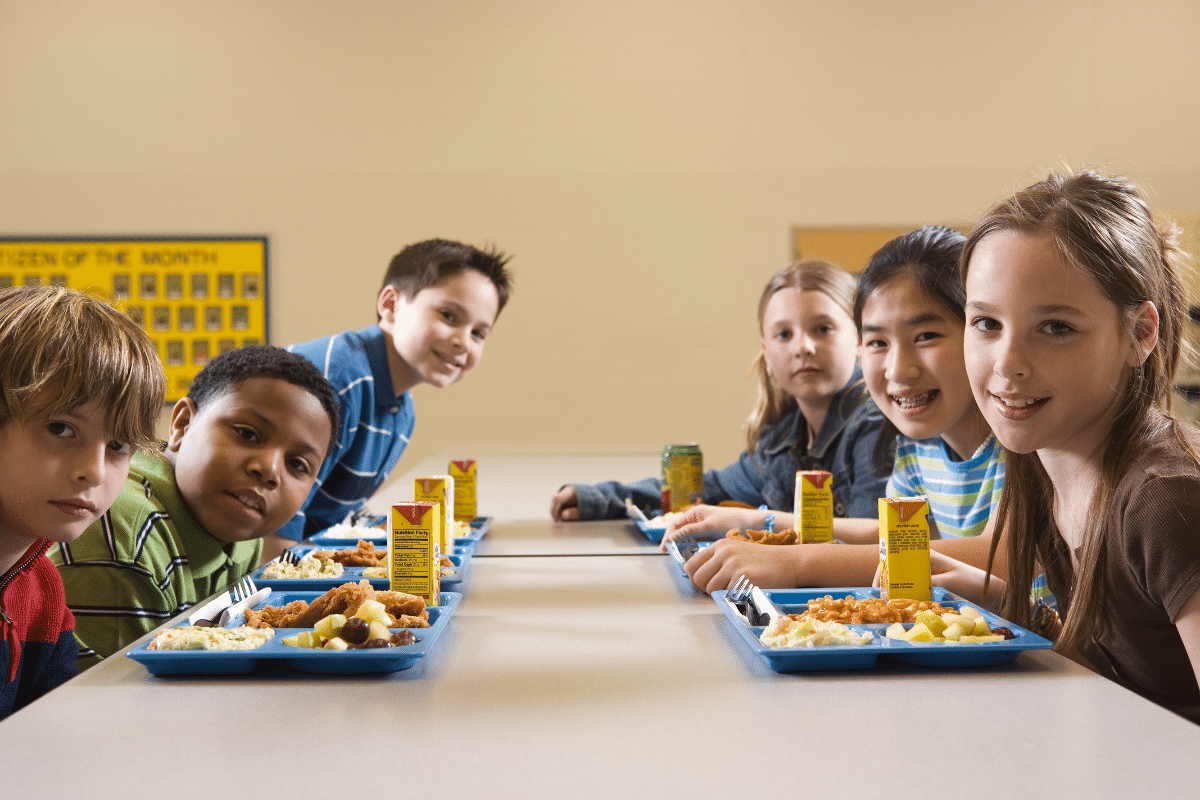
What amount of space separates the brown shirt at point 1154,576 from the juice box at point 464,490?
129 cm

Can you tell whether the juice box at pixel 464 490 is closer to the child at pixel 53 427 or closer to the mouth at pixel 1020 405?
the child at pixel 53 427

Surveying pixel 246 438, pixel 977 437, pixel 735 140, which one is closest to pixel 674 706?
pixel 246 438

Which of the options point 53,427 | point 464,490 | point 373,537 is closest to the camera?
point 53,427

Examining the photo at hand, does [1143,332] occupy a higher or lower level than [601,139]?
lower

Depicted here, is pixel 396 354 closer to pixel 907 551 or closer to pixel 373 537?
pixel 373 537

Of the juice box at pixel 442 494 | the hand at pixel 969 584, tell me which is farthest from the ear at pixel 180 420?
the hand at pixel 969 584

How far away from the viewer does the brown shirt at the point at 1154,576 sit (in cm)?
98

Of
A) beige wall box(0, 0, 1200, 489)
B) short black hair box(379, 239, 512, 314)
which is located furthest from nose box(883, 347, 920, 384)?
beige wall box(0, 0, 1200, 489)

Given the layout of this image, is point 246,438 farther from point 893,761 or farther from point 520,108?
point 520,108

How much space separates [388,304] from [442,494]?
4.71 feet

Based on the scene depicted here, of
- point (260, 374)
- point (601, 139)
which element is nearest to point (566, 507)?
point (260, 374)

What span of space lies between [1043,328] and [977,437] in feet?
2.02

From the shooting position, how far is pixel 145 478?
1.51 metres

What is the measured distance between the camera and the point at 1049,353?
1.10m
